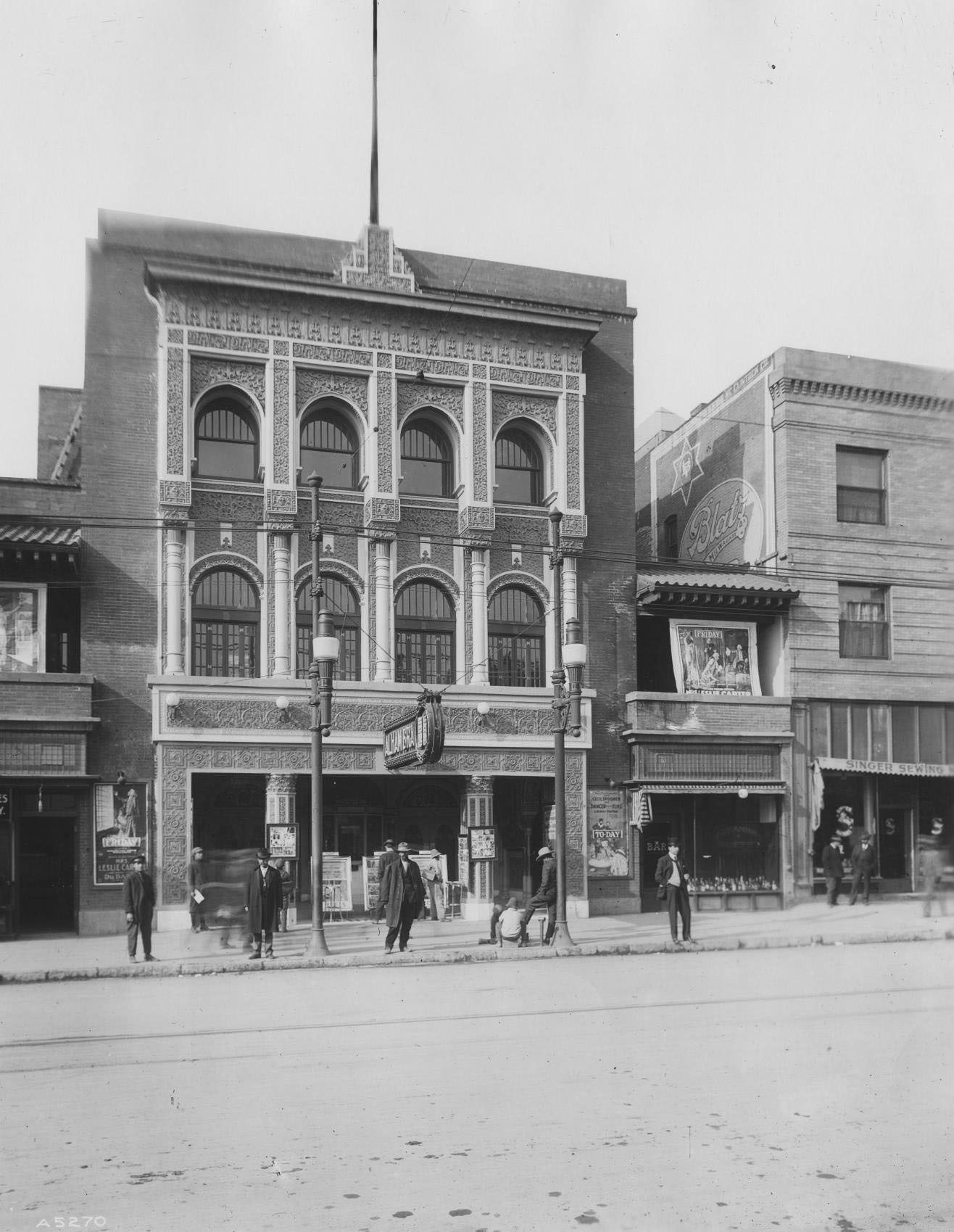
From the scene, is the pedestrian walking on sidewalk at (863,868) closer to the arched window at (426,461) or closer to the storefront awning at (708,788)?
the storefront awning at (708,788)

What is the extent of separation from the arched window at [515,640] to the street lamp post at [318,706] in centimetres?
590

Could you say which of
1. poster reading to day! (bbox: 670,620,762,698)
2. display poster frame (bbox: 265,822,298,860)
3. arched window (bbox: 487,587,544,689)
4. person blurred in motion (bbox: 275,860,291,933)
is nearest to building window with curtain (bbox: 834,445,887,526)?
poster reading to day! (bbox: 670,620,762,698)

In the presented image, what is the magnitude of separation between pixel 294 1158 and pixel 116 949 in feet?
45.2

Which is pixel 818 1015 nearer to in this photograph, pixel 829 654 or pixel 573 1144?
pixel 573 1144

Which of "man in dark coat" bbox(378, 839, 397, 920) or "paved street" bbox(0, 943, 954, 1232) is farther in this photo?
"man in dark coat" bbox(378, 839, 397, 920)

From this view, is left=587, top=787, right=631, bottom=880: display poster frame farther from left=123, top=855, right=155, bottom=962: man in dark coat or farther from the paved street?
the paved street

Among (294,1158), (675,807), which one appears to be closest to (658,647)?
(675,807)

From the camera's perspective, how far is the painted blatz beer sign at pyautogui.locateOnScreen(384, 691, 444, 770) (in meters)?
20.7

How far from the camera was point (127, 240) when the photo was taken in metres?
24.0

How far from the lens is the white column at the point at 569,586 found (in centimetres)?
Result: 2578

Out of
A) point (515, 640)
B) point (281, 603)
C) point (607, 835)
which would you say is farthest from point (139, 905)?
point (607, 835)

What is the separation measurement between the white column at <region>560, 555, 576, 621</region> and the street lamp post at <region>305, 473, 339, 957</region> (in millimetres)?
6979

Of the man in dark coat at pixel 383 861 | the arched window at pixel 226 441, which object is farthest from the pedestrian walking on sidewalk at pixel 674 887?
the arched window at pixel 226 441

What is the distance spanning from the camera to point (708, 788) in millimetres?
25938
